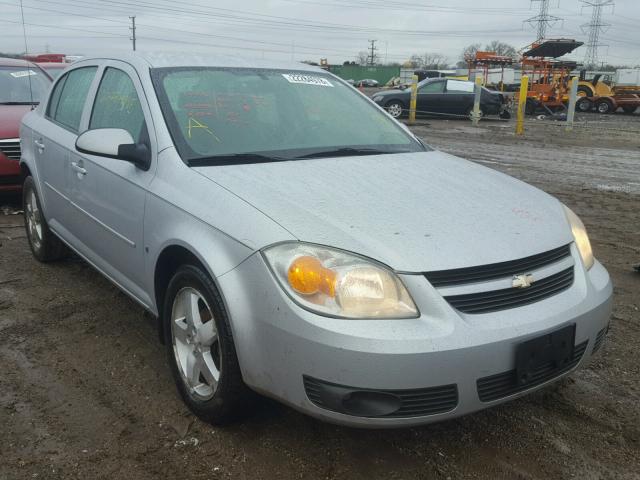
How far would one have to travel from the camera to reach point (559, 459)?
247 cm

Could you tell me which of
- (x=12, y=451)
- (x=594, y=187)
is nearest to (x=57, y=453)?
(x=12, y=451)

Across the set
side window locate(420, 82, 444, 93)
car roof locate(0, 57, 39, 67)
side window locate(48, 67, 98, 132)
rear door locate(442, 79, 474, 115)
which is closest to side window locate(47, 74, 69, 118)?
side window locate(48, 67, 98, 132)

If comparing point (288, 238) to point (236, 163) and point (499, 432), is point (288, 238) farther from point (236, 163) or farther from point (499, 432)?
point (499, 432)

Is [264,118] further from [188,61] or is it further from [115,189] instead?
[115,189]

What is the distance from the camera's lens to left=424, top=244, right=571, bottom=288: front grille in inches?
85.0

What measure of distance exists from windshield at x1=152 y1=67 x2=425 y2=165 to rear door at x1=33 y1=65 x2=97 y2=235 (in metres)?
1.04

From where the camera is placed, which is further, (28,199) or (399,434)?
(28,199)

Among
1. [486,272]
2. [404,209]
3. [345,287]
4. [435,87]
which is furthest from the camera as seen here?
[435,87]

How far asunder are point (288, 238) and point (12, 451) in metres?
1.47

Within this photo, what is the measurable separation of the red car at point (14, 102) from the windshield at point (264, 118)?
343 cm

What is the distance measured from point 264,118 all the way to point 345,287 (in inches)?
58.0

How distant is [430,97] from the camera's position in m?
22.3

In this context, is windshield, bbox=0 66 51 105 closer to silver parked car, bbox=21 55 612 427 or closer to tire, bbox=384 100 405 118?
silver parked car, bbox=21 55 612 427

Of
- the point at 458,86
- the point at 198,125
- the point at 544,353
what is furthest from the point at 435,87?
the point at 544,353
